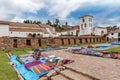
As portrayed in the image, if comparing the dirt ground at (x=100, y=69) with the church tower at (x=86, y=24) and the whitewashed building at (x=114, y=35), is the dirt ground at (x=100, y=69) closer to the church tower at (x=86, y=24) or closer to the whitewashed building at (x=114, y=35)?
the whitewashed building at (x=114, y=35)

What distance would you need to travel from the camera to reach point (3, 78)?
8.30 m

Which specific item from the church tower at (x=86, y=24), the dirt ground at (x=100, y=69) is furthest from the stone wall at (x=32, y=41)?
the dirt ground at (x=100, y=69)

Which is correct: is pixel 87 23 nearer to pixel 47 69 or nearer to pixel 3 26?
pixel 3 26

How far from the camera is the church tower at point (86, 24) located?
58031mm

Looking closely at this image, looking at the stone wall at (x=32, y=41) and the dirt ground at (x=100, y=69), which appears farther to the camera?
the stone wall at (x=32, y=41)

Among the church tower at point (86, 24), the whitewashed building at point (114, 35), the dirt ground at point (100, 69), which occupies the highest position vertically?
the church tower at point (86, 24)

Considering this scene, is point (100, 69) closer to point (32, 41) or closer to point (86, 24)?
point (32, 41)

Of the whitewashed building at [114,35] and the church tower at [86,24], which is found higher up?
the church tower at [86,24]

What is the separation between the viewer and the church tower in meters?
58.0

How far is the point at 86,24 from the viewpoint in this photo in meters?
58.6

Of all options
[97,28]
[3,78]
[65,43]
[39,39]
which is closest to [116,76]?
[3,78]

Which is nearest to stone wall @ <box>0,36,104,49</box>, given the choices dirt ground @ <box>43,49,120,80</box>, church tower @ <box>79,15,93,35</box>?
church tower @ <box>79,15,93,35</box>

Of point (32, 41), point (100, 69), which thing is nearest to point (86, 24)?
point (32, 41)

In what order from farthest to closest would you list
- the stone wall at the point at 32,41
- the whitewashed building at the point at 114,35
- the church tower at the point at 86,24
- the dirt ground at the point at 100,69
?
the church tower at the point at 86,24, the whitewashed building at the point at 114,35, the stone wall at the point at 32,41, the dirt ground at the point at 100,69
